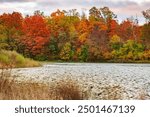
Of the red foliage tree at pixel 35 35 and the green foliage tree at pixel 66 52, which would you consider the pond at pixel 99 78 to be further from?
the green foliage tree at pixel 66 52

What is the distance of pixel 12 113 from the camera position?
27.7 feet

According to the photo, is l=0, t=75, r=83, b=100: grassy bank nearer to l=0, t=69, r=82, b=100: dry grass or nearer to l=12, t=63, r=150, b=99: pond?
l=0, t=69, r=82, b=100: dry grass

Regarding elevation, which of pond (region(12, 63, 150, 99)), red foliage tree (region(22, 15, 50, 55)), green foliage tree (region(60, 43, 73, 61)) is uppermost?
red foliage tree (region(22, 15, 50, 55))

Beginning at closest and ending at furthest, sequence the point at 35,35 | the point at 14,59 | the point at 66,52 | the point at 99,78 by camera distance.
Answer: the point at 99,78
the point at 14,59
the point at 66,52
the point at 35,35

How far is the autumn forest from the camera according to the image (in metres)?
43.2

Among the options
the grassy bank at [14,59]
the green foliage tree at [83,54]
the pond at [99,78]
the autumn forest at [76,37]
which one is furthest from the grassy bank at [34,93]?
the green foliage tree at [83,54]

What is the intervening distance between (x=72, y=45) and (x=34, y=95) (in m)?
35.6

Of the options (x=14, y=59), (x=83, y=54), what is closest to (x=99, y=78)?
(x=14, y=59)

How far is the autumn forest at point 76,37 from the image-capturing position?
43188 mm

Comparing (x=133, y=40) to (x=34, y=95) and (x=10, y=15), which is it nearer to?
(x=10, y=15)

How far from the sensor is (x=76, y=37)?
45750 mm

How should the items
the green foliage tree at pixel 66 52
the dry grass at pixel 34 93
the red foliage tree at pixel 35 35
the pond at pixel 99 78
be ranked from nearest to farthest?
the dry grass at pixel 34 93
the pond at pixel 99 78
the red foliage tree at pixel 35 35
the green foliage tree at pixel 66 52

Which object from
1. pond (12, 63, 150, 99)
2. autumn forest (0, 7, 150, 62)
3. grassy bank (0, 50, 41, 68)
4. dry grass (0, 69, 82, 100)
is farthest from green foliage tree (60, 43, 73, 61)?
dry grass (0, 69, 82, 100)

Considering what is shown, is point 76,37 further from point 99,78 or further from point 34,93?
point 34,93
